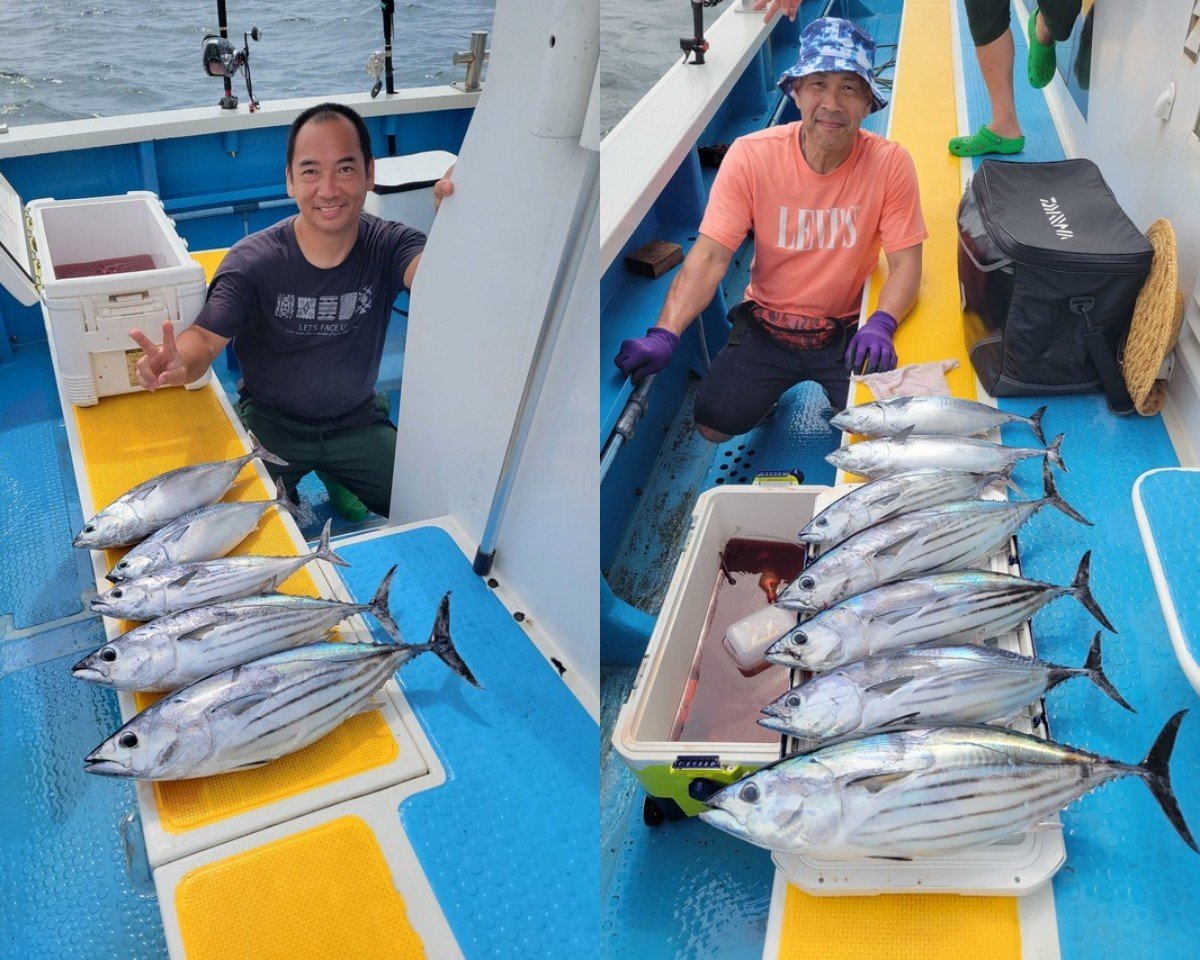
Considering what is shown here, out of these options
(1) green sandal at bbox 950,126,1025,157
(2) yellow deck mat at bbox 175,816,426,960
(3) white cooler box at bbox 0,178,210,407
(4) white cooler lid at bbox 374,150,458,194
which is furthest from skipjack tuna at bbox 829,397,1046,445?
(4) white cooler lid at bbox 374,150,458,194

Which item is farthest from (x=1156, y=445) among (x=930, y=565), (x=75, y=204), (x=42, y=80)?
(x=42, y=80)

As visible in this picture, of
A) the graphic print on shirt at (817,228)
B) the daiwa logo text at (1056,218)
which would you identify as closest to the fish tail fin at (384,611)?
the graphic print on shirt at (817,228)

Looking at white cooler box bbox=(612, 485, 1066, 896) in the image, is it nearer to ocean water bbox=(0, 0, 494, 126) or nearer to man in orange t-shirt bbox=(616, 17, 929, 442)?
man in orange t-shirt bbox=(616, 17, 929, 442)

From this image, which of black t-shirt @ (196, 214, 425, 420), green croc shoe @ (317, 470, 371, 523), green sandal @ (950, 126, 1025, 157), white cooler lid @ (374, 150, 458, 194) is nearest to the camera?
black t-shirt @ (196, 214, 425, 420)

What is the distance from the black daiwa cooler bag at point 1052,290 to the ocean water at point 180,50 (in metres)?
7.23

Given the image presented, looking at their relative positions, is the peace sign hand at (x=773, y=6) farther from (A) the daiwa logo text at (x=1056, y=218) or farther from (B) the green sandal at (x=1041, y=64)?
(A) the daiwa logo text at (x=1056, y=218)

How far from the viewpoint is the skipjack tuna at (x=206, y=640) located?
1798 millimetres

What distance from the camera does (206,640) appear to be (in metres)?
1.85

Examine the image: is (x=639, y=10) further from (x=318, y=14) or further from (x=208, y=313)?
(x=318, y=14)

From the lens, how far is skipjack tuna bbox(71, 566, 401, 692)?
5.90 ft

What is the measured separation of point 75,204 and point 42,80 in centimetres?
923

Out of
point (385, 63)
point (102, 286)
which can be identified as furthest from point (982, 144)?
point (102, 286)

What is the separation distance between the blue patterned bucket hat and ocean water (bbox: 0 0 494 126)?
21.5ft

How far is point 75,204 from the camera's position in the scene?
3242mm
